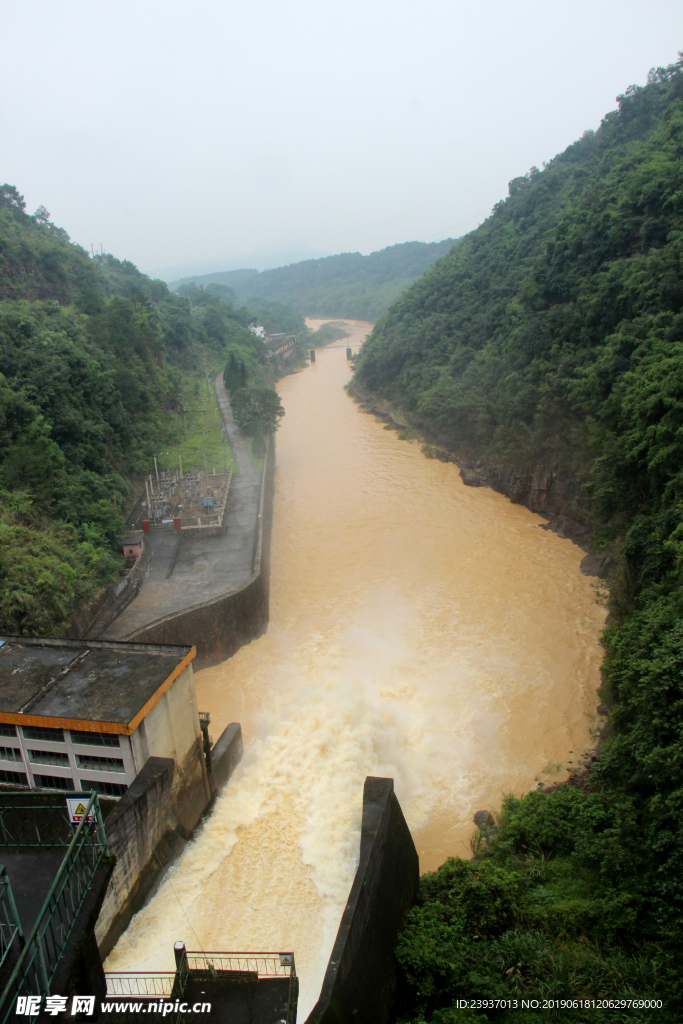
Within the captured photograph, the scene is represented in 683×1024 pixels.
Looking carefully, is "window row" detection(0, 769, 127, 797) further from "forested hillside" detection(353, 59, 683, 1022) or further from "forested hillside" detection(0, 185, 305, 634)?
"forested hillside" detection(353, 59, 683, 1022)

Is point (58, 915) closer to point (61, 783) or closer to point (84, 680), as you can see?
point (61, 783)

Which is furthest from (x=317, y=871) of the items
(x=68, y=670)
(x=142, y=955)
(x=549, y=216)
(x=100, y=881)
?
(x=549, y=216)

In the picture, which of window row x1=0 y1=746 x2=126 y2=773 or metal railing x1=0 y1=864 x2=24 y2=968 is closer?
metal railing x1=0 y1=864 x2=24 y2=968

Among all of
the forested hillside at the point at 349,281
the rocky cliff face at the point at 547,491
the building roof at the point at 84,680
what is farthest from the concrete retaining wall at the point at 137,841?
the forested hillside at the point at 349,281

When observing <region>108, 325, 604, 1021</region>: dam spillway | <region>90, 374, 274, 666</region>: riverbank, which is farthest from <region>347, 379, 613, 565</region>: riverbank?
<region>90, 374, 274, 666</region>: riverbank

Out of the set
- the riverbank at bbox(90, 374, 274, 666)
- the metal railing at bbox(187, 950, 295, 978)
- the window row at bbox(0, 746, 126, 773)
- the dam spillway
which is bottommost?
the dam spillway

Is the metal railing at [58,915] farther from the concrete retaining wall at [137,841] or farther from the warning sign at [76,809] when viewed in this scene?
the concrete retaining wall at [137,841]

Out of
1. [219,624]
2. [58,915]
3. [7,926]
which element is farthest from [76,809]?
[219,624]
